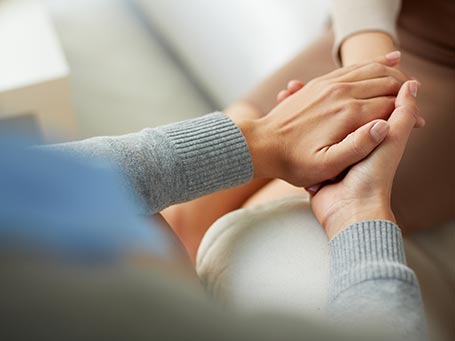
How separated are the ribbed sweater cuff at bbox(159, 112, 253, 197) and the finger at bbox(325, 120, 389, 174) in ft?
0.33

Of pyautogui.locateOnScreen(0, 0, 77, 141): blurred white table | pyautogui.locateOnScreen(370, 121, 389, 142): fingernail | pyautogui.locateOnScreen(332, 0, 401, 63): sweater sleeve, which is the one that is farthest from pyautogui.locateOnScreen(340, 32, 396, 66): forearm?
pyautogui.locateOnScreen(0, 0, 77, 141): blurred white table

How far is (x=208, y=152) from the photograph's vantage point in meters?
0.74

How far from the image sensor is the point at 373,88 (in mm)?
849

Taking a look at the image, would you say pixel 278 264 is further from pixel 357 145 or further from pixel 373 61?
pixel 373 61

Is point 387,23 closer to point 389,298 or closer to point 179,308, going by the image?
point 389,298

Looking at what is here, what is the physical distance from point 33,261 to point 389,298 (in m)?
0.38

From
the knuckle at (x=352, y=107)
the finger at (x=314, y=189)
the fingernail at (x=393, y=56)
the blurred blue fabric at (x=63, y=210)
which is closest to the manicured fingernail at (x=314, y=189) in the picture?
the finger at (x=314, y=189)

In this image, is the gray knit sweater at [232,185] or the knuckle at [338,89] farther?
the knuckle at [338,89]

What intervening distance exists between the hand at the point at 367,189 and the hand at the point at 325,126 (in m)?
0.01

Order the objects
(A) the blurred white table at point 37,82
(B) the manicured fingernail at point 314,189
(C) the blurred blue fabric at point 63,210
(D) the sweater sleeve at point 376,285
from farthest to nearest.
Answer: (A) the blurred white table at point 37,82 < (B) the manicured fingernail at point 314,189 < (D) the sweater sleeve at point 376,285 < (C) the blurred blue fabric at point 63,210

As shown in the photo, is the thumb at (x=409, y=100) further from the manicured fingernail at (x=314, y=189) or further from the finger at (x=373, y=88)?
the manicured fingernail at (x=314, y=189)

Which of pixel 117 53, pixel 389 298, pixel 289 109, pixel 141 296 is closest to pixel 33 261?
pixel 141 296

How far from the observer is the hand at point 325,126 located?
2.54 feet

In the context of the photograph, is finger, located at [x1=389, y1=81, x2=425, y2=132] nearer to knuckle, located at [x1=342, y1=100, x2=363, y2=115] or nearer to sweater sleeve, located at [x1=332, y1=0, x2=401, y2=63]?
knuckle, located at [x1=342, y1=100, x2=363, y2=115]
